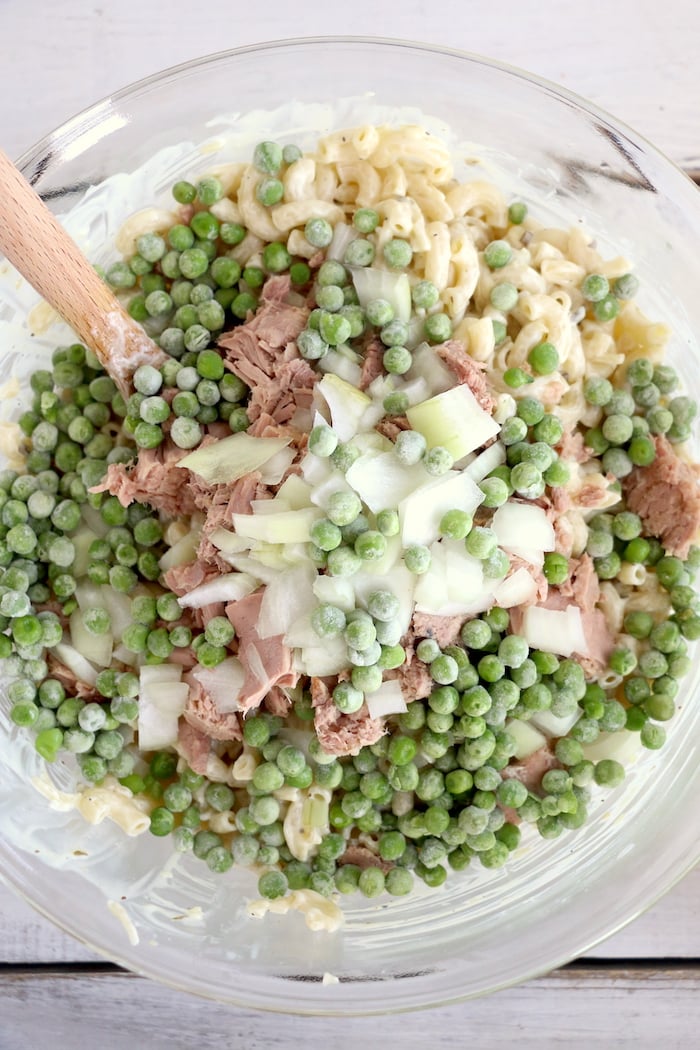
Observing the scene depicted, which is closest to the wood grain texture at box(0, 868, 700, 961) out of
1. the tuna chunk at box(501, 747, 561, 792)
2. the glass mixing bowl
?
the glass mixing bowl

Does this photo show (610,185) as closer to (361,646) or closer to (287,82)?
(287,82)

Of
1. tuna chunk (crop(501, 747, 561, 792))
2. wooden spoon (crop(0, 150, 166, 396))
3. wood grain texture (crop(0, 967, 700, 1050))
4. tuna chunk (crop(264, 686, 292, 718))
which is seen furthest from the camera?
wood grain texture (crop(0, 967, 700, 1050))

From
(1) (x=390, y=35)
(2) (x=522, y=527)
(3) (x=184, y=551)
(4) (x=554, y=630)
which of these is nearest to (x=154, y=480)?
(3) (x=184, y=551)

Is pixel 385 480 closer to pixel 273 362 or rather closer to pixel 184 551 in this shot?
pixel 273 362

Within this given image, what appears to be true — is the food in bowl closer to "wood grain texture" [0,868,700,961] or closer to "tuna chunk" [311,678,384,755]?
"tuna chunk" [311,678,384,755]

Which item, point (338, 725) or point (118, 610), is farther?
point (118, 610)
